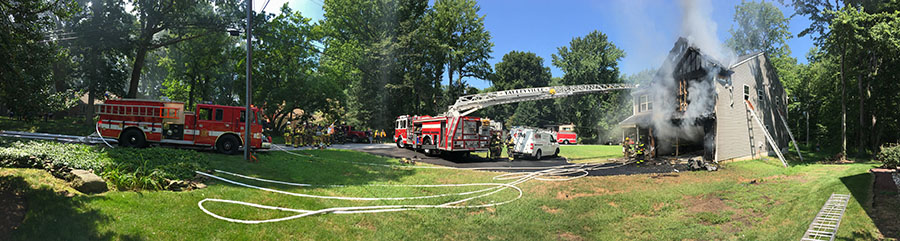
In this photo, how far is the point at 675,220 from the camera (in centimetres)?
656

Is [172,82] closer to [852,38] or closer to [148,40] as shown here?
[148,40]

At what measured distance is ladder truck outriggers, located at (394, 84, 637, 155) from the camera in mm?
17547

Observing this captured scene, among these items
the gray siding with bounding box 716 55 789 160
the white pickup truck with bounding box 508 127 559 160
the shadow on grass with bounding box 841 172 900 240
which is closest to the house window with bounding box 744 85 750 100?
the gray siding with bounding box 716 55 789 160

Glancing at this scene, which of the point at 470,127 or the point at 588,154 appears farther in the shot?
the point at 588,154

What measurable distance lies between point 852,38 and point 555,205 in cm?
1925

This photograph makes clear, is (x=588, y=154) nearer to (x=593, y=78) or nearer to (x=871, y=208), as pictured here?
(x=871, y=208)

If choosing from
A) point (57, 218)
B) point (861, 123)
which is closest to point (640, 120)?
point (861, 123)

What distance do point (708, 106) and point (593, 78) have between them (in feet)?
110

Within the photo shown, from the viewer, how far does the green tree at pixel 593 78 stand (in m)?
48.3

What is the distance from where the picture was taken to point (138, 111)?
12047 millimetres

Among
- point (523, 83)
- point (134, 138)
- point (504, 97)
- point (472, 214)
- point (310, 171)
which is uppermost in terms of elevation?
point (523, 83)

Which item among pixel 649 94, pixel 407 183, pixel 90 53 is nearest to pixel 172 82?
pixel 90 53

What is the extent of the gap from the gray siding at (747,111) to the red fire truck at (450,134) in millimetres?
10379

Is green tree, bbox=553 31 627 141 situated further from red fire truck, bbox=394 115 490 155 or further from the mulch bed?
the mulch bed
